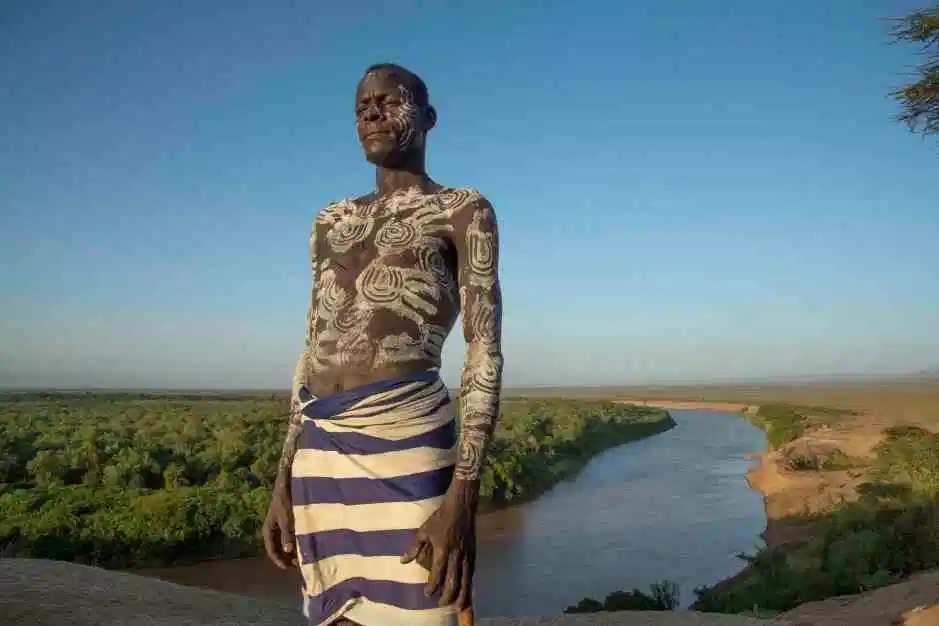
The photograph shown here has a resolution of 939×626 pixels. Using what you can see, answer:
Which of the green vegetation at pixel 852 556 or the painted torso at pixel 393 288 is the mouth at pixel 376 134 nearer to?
the painted torso at pixel 393 288

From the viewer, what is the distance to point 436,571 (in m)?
1.82

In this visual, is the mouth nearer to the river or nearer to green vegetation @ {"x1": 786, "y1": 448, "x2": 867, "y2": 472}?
the river

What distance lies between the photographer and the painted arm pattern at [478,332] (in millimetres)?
1928

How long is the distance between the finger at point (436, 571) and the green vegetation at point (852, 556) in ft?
31.6

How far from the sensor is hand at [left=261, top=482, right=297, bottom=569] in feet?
7.15

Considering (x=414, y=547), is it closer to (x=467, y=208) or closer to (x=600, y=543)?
(x=467, y=208)

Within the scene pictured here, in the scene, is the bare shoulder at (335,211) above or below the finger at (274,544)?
above

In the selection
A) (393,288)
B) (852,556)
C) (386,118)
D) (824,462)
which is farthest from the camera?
(824,462)

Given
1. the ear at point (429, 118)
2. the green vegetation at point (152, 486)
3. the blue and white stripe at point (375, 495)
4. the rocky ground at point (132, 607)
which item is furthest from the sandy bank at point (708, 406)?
the blue and white stripe at point (375, 495)

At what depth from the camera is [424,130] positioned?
7.41 feet

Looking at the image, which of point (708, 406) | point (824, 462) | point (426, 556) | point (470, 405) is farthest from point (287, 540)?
point (708, 406)

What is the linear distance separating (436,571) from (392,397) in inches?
16.3

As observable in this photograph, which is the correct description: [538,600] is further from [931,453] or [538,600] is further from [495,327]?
[495,327]

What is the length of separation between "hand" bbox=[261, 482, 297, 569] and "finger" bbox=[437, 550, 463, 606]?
536 millimetres
